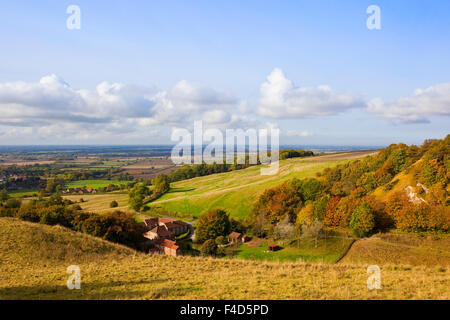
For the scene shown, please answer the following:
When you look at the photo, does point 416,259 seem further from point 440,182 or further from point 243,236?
point 243,236

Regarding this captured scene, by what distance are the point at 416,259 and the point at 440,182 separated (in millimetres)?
24127

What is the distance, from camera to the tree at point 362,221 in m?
42.5

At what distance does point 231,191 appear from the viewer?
77062 millimetres

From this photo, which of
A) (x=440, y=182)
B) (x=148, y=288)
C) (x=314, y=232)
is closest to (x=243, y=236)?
(x=314, y=232)

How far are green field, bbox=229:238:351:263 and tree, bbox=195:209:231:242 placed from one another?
25.5 feet

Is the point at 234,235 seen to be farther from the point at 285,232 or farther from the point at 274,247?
the point at 285,232

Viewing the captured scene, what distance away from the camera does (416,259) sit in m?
28.5

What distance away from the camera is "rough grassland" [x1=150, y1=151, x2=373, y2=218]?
232 feet

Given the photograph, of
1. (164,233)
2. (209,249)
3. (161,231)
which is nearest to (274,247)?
(209,249)

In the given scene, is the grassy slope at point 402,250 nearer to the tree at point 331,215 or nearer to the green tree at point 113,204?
the tree at point 331,215

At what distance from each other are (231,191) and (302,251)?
38599 millimetres

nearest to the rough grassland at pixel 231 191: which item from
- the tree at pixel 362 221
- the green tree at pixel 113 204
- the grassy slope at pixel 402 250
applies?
the green tree at pixel 113 204

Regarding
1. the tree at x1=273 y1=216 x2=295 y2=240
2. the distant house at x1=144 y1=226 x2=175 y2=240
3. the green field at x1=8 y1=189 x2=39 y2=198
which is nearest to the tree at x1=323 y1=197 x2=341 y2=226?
the tree at x1=273 y1=216 x2=295 y2=240

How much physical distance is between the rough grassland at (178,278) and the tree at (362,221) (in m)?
28.3
